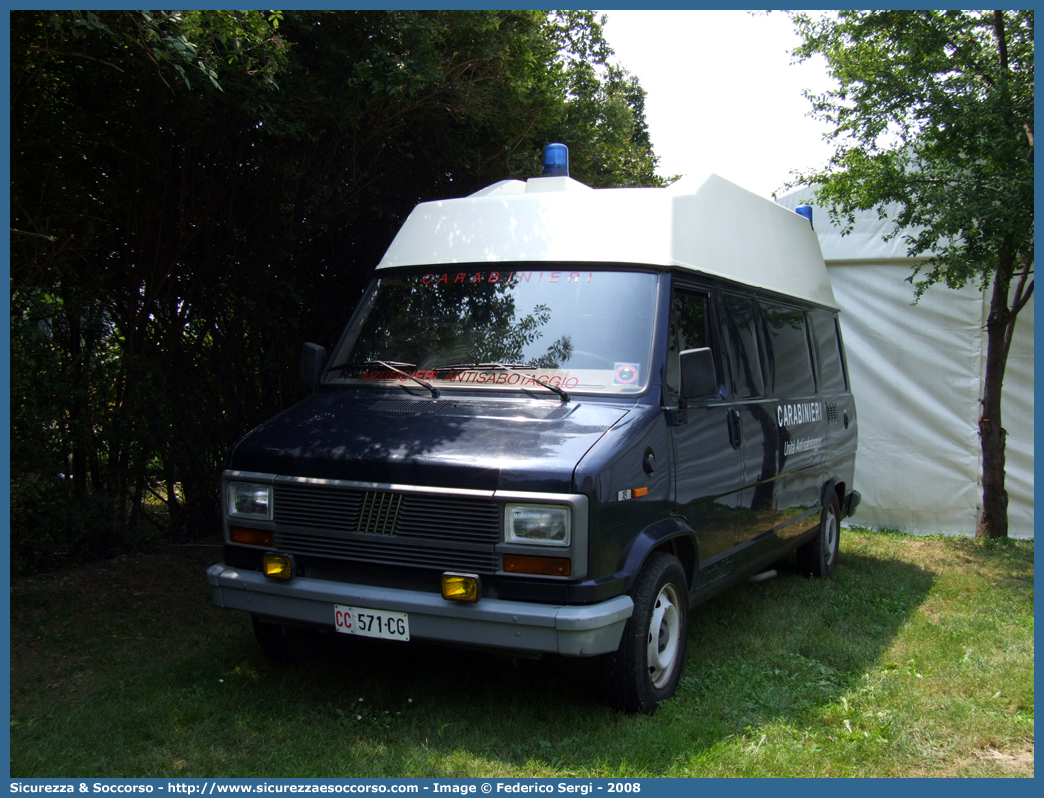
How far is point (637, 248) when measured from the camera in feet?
16.5

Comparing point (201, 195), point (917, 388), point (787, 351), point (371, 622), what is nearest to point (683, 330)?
point (787, 351)

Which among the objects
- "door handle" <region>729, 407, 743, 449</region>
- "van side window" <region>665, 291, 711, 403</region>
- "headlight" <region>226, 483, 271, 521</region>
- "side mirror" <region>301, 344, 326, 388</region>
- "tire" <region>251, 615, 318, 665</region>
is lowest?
"tire" <region>251, 615, 318, 665</region>

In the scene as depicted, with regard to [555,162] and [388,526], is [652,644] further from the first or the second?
[555,162]

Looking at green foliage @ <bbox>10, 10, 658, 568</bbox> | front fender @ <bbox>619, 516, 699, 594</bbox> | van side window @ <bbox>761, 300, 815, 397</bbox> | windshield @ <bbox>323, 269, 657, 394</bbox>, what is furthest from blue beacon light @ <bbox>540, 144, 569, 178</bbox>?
front fender @ <bbox>619, 516, 699, 594</bbox>

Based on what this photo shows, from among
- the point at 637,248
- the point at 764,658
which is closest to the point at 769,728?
the point at 764,658

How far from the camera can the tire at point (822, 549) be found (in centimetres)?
756

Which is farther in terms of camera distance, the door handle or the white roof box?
the door handle

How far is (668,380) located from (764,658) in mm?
1859

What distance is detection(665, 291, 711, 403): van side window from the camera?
484cm

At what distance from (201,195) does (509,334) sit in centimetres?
Answer: 371

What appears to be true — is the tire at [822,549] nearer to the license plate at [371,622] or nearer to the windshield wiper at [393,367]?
the windshield wiper at [393,367]

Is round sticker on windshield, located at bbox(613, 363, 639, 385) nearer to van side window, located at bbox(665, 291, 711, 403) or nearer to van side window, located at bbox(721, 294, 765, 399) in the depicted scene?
van side window, located at bbox(665, 291, 711, 403)

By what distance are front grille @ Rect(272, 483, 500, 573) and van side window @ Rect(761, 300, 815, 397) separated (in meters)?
3.02

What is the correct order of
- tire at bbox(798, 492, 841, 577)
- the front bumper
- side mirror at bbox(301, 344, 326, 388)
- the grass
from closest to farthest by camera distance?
the front bumper < the grass < side mirror at bbox(301, 344, 326, 388) < tire at bbox(798, 492, 841, 577)
